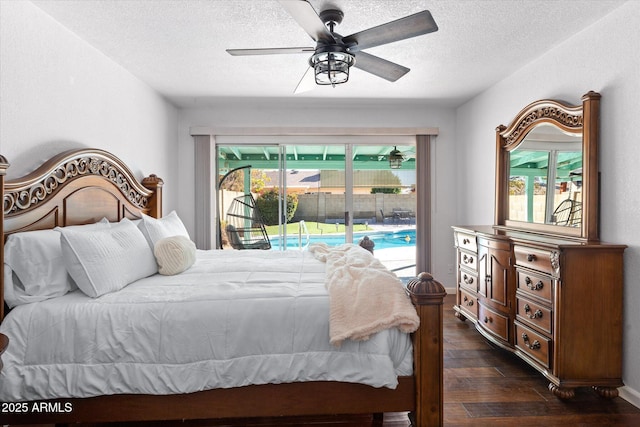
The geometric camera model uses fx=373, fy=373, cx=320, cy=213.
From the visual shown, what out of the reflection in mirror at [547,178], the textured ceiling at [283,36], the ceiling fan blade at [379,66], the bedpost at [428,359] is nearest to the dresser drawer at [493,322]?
the reflection in mirror at [547,178]

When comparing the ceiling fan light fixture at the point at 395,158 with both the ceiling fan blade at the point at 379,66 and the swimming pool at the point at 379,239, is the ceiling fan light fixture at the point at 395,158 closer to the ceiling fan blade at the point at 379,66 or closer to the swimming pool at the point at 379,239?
the swimming pool at the point at 379,239

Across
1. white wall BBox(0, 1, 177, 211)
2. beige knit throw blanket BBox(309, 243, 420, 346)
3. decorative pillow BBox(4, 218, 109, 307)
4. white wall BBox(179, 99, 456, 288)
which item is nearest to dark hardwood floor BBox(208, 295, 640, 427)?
beige knit throw blanket BBox(309, 243, 420, 346)

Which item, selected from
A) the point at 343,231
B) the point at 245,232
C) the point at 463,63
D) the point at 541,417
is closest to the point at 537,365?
the point at 541,417

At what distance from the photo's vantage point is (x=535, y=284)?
2.54 meters

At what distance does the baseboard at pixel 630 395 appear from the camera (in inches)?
88.0

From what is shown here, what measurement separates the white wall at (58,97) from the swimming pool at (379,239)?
2.06 m

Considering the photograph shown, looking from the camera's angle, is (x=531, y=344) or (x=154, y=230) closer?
(x=531, y=344)

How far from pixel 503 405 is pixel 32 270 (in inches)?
108

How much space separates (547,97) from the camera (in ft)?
10.2

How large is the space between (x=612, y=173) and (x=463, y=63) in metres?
1.51

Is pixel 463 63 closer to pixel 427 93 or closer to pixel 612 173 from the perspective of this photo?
pixel 427 93

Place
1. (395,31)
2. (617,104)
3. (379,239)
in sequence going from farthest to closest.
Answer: (379,239), (617,104), (395,31)

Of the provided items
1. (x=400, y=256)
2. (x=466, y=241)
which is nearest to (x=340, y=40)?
(x=466, y=241)

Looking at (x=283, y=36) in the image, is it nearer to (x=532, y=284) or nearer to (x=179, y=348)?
(x=179, y=348)
